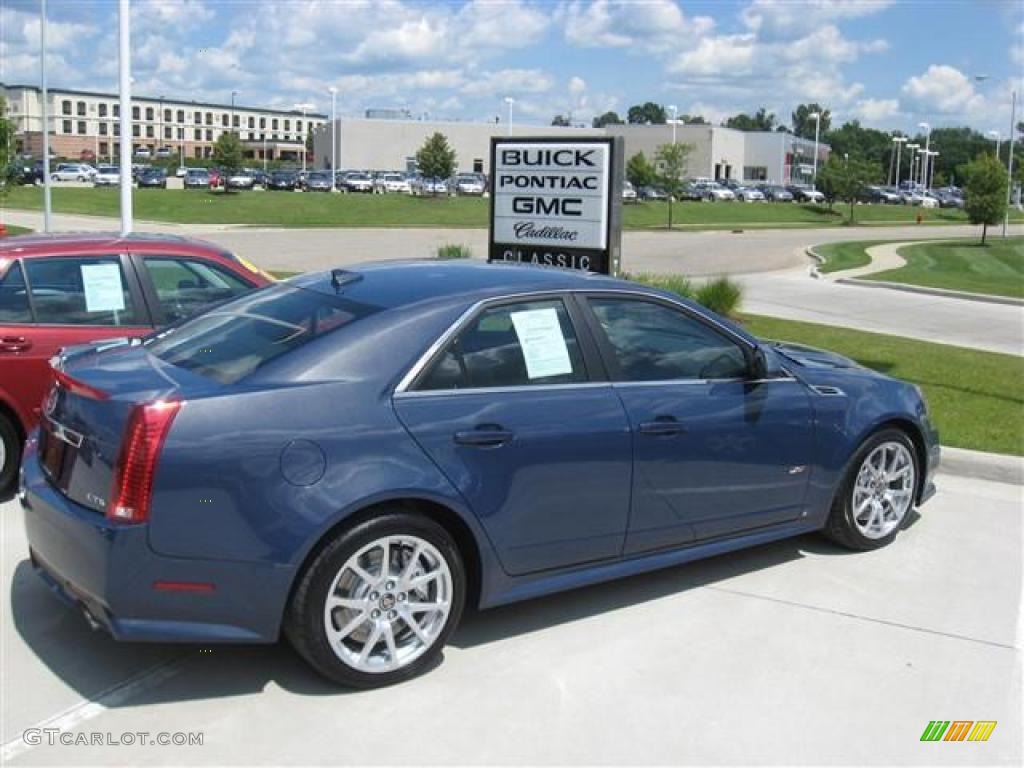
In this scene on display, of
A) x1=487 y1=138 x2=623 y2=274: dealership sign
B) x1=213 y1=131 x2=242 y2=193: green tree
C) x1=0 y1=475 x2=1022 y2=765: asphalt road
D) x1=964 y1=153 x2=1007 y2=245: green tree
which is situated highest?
x1=213 y1=131 x2=242 y2=193: green tree

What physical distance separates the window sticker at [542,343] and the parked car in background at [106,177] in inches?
2699

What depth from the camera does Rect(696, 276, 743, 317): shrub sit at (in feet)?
46.0

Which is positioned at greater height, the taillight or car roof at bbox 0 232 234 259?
car roof at bbox 0 232 234 259

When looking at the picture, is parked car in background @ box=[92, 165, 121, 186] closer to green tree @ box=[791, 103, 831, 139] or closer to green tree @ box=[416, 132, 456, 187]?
green tree @ box=[416, 132, 456, 187]

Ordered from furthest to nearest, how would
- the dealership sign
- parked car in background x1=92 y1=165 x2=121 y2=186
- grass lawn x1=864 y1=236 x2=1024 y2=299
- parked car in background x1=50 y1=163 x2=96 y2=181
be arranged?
parked car in background x1=50 y1=163 x2=96 y2=181 → parked car in background x1=92 y1=165 x2=121 y2=186 → grass lawn x1=864 y1=236 x2=1024 y2=299 → the dealership sign

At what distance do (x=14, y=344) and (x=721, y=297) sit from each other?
32.0 feet

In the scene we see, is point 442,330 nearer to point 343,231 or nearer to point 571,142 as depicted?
point 571,142

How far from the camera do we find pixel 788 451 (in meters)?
5.27

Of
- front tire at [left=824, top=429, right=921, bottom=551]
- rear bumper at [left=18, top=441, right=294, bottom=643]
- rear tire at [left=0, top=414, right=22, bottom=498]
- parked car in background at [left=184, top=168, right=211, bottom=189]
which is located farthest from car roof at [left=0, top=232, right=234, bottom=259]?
parked car in background at [left=184, top=168, right=211, bottom=189]

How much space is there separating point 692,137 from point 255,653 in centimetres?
12126

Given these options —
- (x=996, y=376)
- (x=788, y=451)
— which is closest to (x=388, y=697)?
(x=788, y=451)

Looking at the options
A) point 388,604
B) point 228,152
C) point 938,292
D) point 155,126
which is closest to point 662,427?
point 388,604

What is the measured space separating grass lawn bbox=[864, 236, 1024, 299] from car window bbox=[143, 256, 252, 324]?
680 inches

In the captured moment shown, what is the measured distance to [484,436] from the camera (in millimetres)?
4234
